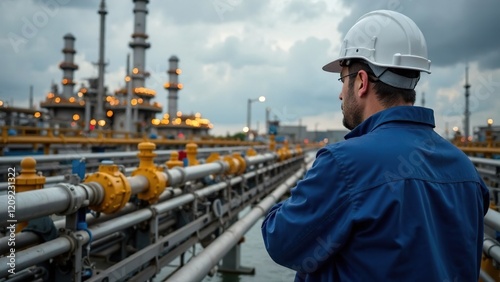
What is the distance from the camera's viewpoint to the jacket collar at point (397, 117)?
1.66m

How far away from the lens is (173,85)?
6381cm

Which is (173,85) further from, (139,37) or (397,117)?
(397,117)

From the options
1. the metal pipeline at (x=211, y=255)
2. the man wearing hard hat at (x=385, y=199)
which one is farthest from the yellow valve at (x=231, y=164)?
the man wearing hard hat at (x=385, y=199)

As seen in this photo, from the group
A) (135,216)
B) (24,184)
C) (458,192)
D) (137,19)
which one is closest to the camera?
(458,192)

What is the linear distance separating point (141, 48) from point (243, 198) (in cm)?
4717

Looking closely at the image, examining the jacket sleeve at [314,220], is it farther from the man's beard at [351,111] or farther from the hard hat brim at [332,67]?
the hard hat brim at [332,67]

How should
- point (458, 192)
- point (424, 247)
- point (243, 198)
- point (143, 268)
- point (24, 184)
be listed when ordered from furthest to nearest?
point (243, 198)
point (143, 268)
point (24, 184)
point (458, 192)
point (424, 247)

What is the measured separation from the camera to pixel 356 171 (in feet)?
4.97

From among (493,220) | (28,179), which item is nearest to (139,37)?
(28,179)

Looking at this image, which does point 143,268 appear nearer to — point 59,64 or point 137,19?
point 137,19

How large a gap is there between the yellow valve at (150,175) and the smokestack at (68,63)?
179 feet

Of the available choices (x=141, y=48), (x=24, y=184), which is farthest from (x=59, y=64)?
(x=24, y=184)

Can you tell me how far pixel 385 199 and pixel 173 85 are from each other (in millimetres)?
63951

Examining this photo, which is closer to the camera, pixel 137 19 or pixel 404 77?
pixel 404 77
